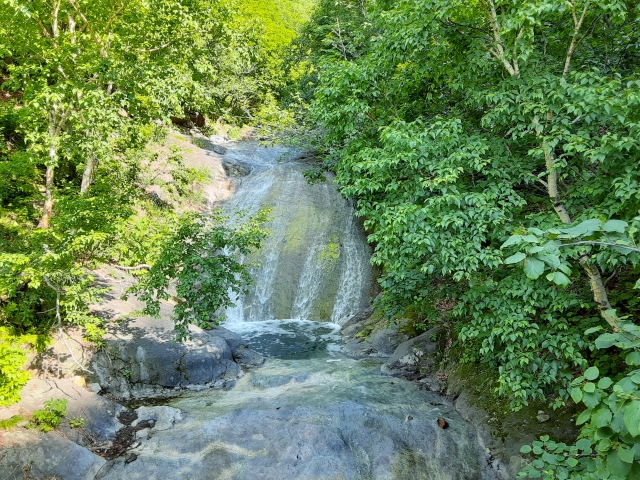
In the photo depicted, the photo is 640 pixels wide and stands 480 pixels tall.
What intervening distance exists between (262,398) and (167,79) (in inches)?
268

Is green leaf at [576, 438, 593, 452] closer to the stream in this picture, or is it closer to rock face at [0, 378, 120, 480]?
the stream

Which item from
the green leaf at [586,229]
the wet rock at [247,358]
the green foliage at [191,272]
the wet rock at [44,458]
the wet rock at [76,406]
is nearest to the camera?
the green leaf at [586,229]

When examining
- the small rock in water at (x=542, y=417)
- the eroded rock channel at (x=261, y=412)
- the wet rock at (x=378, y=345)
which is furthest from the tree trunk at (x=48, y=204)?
the small rock in water at (x=542, y=417)

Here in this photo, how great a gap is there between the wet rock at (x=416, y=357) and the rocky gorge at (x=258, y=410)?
29 mm

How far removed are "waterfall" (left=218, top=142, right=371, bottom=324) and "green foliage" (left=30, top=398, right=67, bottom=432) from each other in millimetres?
7699

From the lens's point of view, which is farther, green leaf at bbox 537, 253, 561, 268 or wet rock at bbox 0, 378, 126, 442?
wet rock at bbox 0, 378, 126, 442

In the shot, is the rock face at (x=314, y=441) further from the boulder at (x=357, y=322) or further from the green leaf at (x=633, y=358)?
the boulder at (x=357, y=322)

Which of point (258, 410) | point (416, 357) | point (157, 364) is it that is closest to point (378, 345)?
point (416, 357)

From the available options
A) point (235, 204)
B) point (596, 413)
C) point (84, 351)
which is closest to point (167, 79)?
point (84, 351)

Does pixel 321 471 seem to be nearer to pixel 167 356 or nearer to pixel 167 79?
pixel 167 356

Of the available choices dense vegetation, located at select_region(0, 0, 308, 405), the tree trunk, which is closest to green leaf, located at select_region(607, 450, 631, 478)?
dense vegetation, located at select_region(0, 0, 308, 405)

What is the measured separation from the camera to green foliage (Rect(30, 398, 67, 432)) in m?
5.79

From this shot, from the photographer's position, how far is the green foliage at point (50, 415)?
5789 millimetres

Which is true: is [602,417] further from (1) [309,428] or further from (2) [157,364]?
(2) [157,364]
